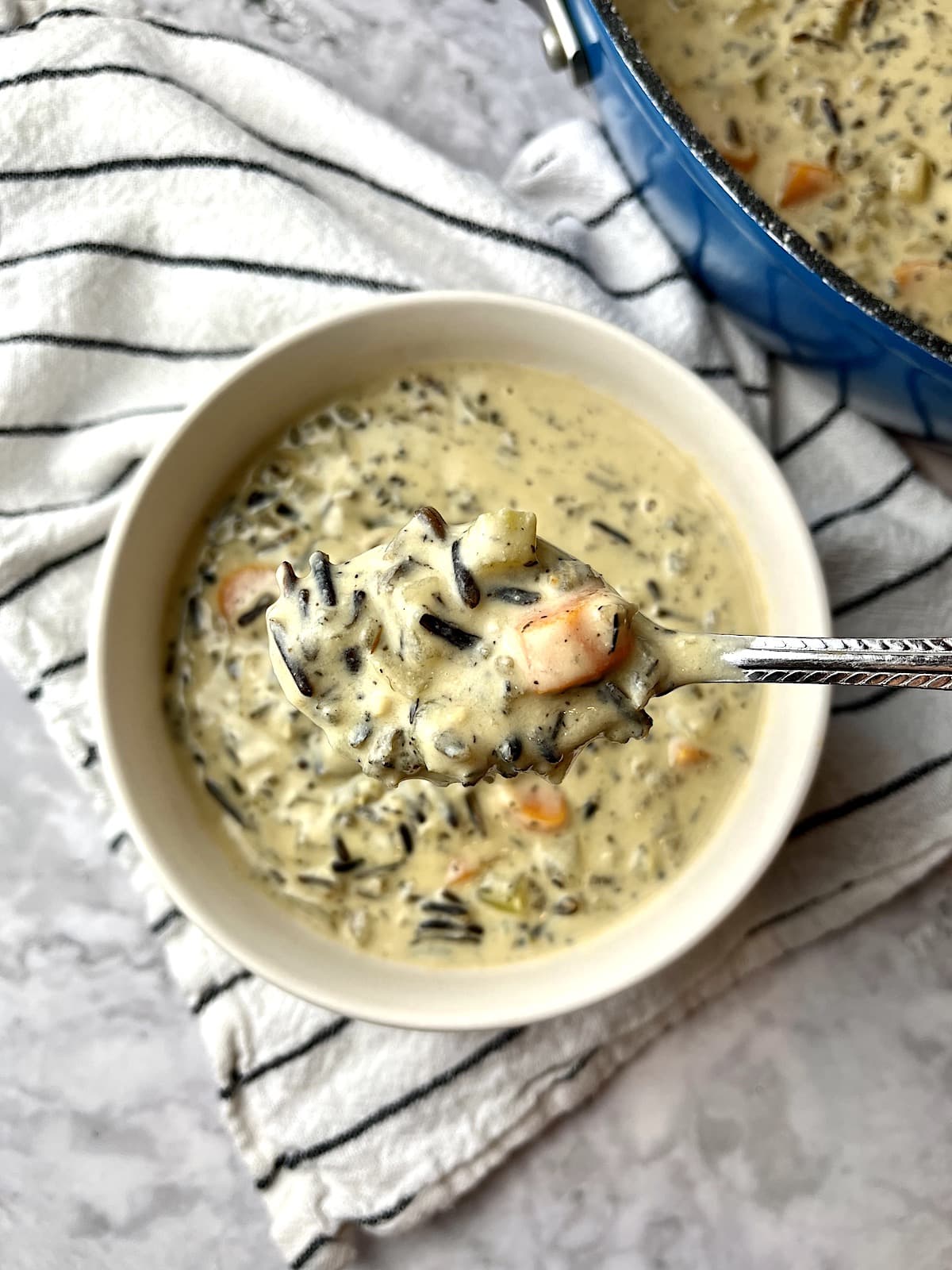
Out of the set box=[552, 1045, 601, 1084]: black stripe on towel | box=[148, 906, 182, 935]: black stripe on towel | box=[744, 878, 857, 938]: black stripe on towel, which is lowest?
box=[148, 906, 182, 935]: black stripe on towel

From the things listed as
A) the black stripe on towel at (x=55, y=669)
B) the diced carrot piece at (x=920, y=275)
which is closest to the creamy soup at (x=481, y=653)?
the black stripe on towel at (x=55, y=669)

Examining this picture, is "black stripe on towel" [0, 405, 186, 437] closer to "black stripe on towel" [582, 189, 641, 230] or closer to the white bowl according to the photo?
the white bowl

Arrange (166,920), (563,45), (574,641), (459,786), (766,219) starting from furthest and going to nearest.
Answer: (166,920), (563,45), (459,786), (766,219), (574,641)

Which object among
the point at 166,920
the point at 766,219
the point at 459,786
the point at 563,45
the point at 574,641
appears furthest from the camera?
the point at 166,920

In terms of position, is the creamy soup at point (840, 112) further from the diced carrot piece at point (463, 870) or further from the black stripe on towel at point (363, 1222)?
the black stripe on towel at point (363, 1222)

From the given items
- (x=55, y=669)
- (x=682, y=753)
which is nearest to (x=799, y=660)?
(x=682, y=753)

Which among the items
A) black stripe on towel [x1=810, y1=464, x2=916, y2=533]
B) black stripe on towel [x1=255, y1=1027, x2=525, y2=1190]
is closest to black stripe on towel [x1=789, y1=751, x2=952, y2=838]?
black stripe on towel [x1=810, y1=464, x2=916, y2=533]

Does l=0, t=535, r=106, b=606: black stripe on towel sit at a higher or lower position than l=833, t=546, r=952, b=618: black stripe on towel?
lower

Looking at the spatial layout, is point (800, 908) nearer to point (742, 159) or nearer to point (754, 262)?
point (754, 262)
